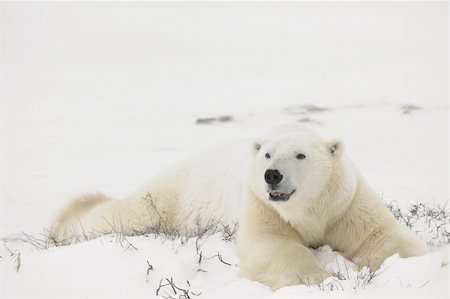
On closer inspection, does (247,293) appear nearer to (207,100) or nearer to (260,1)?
(207,100)

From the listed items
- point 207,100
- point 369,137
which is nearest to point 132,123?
point 207,100

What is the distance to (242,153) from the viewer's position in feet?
15.8

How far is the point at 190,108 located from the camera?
46.7 ft

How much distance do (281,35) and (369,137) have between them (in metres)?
14.7

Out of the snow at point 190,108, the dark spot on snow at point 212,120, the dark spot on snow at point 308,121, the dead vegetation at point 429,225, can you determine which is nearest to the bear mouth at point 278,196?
the snow at point 190,108

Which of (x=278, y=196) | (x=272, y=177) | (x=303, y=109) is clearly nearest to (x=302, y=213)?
(x=278, y=196)

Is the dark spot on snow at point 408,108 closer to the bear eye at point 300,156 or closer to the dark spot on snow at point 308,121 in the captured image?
the dark spot on snow at point 308,121

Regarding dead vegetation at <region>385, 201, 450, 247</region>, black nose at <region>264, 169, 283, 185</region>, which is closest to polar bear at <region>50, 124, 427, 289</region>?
black nose at <region>264, 169, 283, 185</region>

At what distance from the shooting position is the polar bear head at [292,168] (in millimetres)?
3652

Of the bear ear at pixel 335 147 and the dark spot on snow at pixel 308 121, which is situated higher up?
the bear ear at pixel 335 147

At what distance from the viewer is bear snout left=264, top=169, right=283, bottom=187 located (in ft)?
11.8

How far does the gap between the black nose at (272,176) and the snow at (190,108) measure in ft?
1.70

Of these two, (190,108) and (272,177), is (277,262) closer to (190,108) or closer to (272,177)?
(272,177)

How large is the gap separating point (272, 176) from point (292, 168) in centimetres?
18
